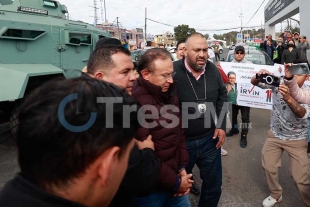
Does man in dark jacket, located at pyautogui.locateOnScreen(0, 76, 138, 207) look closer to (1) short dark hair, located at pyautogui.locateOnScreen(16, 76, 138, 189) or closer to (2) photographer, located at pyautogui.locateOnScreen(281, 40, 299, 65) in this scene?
(1) short dark hair, located at pyautogui.locateOnScreen(16, 76, 138, 189)

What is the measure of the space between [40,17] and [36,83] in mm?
1517

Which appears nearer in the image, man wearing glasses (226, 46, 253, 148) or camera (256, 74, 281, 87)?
camera (256, 74, 281, 87)

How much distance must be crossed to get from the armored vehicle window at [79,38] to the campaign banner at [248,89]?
9.70 feet

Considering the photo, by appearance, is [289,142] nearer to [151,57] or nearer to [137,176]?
[151,57]

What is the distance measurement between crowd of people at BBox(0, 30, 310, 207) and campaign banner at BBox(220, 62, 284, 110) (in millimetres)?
2465

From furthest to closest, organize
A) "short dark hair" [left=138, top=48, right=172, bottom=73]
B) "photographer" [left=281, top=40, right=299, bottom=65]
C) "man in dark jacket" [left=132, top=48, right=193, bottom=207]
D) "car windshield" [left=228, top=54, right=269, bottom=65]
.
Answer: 1. "photographer" [left=281, top=40, right=299, bottom=65]
2. "car windshield" [left=228, top=54, right=269, bottom=65]
3. "short dark hair" [left=138, top=48, right=172, bottom=73]
4. "man in dark jacket" [left=132, top=48, right=193, bottom=207]

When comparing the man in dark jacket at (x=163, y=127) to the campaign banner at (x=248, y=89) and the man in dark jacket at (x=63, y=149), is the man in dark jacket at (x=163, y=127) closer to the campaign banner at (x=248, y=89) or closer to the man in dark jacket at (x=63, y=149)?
the man in dark jacket at (x=63, y=149)

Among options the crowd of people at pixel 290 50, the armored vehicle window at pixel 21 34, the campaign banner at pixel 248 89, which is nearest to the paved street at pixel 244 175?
the campaign banner at pixel 248 89

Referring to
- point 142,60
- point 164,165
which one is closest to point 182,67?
point 142,60

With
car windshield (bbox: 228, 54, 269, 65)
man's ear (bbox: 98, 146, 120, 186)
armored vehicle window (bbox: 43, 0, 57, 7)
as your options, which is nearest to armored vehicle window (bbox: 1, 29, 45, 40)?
armored vehicle window (bbox: 43, 0, 57, 7)

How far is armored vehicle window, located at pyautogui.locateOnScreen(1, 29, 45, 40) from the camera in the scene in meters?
4.23

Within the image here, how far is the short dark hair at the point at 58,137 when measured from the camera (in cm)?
74

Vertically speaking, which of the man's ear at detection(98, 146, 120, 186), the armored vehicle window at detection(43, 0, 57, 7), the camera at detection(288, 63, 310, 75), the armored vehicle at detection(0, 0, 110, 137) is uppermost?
the armored vehicle window at detection(43, 0, 57, 7)

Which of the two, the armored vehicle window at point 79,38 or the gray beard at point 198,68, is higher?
the armored vehicle window at point 79,38
